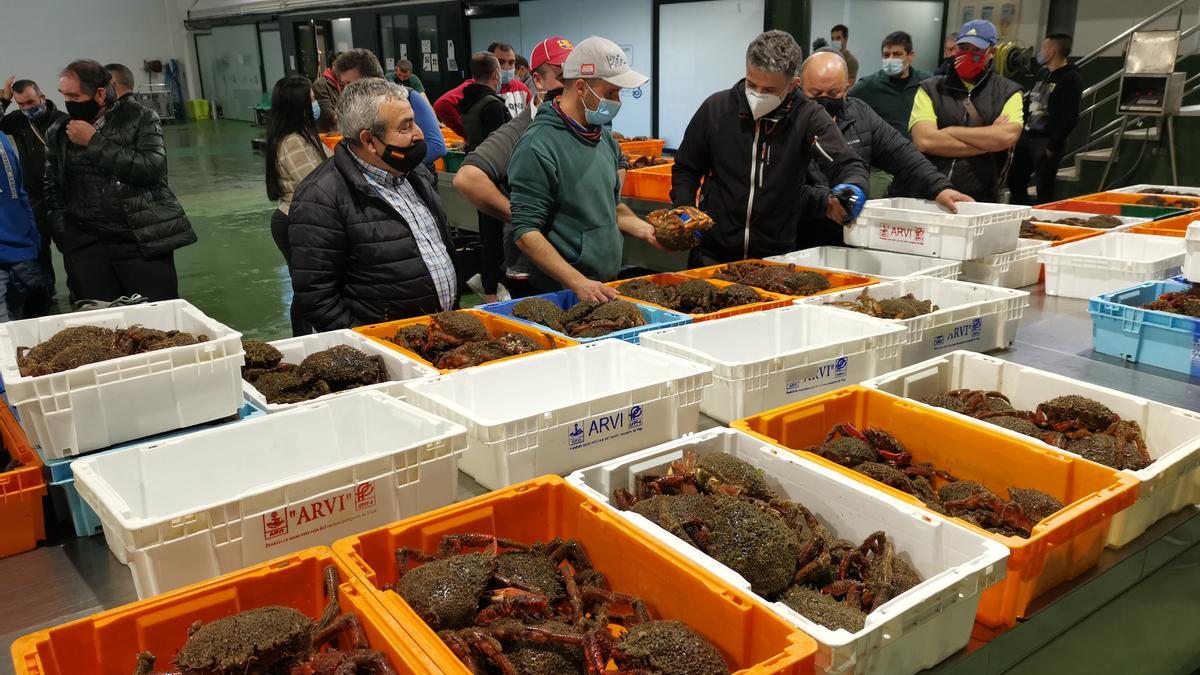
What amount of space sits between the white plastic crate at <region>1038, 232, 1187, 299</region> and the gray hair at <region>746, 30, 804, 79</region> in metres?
1.38

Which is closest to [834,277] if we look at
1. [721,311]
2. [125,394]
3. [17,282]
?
[721,311]

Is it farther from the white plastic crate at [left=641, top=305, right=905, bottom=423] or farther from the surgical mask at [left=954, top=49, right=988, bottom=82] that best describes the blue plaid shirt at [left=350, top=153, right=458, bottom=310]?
the surgical mask at [left=954, top=49, right=988, bottom=82]

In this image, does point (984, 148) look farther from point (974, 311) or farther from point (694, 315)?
point (694, 315)

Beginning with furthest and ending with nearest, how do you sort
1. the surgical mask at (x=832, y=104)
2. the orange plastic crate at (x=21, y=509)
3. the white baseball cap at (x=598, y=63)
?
the surgical mask at (x=832, y=104), the white baseball cap at (x=598, y=63), the orange plastic crate at (x=21, y=509)

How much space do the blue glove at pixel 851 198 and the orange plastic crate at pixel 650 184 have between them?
2394 millimetres

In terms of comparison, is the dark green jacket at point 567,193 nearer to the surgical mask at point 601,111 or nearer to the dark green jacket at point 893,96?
the surgical mask at point 601,111

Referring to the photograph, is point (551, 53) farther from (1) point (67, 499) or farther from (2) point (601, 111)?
(1) point (67, 499)

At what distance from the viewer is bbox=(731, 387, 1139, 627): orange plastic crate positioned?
154 cm

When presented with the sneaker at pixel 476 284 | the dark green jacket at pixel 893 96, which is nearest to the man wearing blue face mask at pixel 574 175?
the sneaker at pixel 476 284

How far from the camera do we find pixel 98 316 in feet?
7.82

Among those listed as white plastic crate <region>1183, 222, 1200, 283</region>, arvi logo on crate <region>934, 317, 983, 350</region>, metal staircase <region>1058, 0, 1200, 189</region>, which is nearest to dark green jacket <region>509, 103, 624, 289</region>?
arvi logo on crate <region>934, 317, 983, 350</region>

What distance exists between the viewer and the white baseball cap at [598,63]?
10.1 ft

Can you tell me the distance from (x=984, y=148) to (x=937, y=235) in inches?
53.7

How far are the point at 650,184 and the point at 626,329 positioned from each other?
12.5 ft
